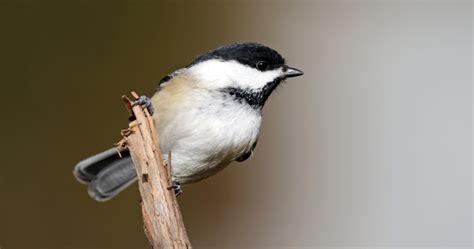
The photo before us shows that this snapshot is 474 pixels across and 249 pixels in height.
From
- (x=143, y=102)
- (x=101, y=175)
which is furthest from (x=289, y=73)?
(x=101, y=175)

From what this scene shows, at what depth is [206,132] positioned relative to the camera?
1.98m

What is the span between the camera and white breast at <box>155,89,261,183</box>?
6.53 feet

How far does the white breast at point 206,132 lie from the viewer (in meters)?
A: 1.99

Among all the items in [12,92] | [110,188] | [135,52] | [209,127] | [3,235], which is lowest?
[3,235]

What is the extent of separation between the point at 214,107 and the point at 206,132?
10 cm

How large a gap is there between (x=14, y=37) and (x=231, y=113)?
1965 mm

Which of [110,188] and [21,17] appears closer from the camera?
[110,188]

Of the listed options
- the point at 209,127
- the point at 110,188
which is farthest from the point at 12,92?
the point at 209,127

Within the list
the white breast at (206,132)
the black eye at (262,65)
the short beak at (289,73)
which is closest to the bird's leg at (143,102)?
the white breast at (206,132)

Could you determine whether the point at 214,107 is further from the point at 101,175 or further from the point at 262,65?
the point at 101,175

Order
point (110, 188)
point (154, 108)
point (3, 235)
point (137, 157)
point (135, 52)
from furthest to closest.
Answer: point (135, 52), point (3, 235), point (110, 188), point (154, 108), point (137, 157)

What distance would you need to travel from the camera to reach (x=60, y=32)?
3.49m

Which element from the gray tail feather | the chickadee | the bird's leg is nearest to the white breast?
the chickadee

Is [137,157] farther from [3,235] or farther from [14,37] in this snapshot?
[14,37]
